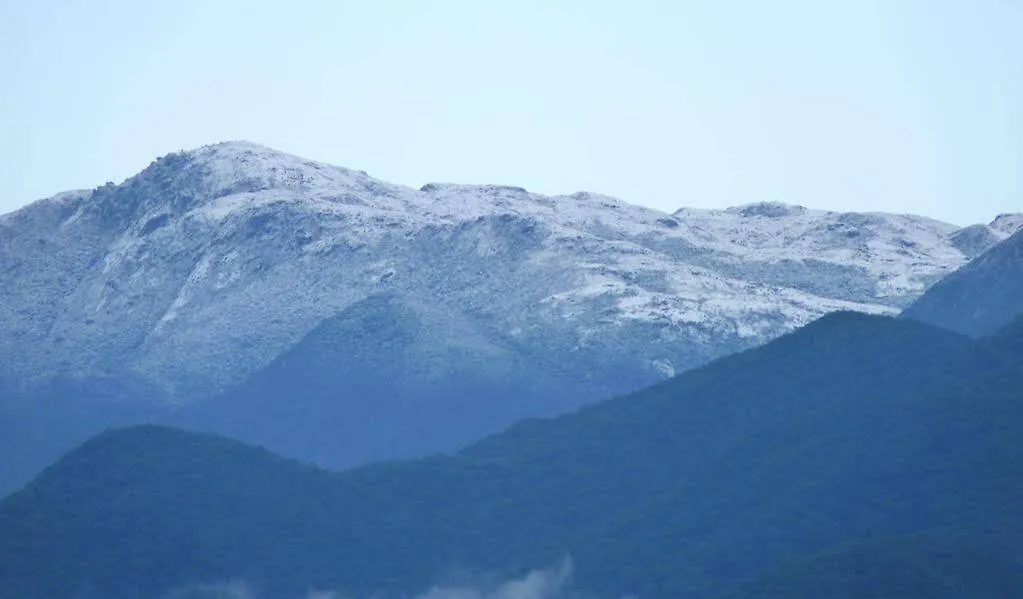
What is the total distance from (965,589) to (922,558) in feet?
20.2

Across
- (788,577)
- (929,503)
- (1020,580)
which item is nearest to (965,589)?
(1020,580)

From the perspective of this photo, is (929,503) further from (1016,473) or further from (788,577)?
(788,577)

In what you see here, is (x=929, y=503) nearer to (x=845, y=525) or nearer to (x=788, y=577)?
(x=845, y=525)

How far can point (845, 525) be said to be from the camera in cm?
19775

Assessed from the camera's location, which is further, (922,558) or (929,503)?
(929,503)

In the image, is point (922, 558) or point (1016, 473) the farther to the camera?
point (1016, 473)

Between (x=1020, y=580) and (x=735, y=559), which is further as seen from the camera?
(x=735, y=559)

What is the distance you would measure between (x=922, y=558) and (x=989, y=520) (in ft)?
54.1

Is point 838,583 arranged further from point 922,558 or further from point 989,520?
point 989,520

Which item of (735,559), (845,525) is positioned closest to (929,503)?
(845,525)

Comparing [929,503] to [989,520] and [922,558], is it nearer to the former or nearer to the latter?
[989,520]

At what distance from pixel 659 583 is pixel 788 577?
23.5 metres

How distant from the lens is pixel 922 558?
174500 mm

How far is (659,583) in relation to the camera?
19862 centimetres
